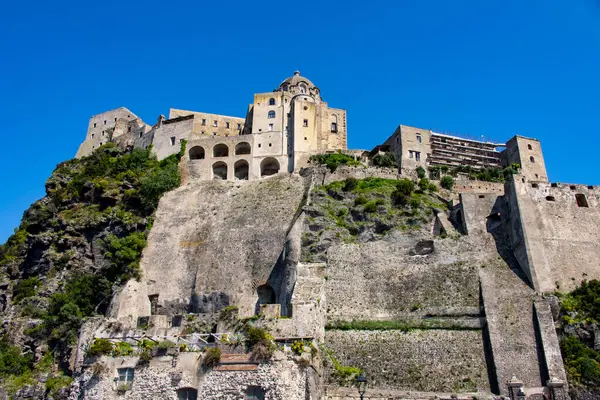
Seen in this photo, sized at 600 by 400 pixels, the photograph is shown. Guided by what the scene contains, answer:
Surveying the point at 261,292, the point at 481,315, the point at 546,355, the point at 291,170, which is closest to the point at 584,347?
the point at 546,355

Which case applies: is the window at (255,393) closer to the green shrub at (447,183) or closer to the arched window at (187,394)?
the arched window at (187,394)

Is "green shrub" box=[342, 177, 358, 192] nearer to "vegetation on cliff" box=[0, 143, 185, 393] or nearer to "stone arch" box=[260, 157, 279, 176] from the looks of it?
"stone arch" box=[260, 157, 279, 176]

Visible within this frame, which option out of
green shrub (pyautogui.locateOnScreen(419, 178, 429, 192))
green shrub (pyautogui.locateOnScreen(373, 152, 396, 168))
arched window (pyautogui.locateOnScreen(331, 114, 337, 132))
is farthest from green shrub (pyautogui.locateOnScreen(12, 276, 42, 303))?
green shrub (pyautogui.locateOnScreen(419, 178, 429, 192))

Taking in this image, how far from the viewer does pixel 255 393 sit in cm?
2681

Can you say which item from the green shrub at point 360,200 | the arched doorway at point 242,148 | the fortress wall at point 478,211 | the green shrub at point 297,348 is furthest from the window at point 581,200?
the arched doorway at point 242,148

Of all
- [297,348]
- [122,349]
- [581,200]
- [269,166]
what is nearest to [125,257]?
[269,166]

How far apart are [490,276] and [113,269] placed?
29.9 metres

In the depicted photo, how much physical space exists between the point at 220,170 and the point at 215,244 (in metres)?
13.9

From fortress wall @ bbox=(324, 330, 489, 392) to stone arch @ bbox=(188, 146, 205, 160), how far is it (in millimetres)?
32175

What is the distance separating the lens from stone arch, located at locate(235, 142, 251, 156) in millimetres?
62838

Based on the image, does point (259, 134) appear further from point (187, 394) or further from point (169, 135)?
point (187, 394)

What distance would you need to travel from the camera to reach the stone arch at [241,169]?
61.4 meters

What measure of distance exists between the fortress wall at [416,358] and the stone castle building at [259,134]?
26.6 metres

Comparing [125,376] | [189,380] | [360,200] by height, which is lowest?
[189,380]
